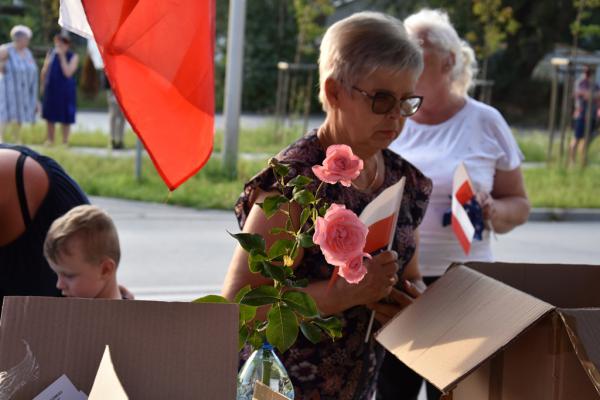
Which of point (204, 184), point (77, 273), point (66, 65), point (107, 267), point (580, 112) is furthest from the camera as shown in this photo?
point (580, 112)

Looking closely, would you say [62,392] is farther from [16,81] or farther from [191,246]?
[16,81]

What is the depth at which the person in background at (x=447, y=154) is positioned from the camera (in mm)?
3729

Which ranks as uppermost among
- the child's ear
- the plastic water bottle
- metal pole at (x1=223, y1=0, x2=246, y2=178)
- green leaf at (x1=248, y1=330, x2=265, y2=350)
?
green leaf at (x1=248, y1=330, x2=265, y2=350)

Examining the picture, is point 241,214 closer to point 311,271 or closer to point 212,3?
point 311,271

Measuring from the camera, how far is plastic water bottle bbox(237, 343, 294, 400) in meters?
1.97

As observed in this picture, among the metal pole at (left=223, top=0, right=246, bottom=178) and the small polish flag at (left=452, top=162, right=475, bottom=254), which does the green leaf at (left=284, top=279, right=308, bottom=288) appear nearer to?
the small polish flag at (left=452, top=162, right=475, bottom=254)

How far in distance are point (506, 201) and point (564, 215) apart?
937 cm

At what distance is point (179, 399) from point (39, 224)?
1333mm

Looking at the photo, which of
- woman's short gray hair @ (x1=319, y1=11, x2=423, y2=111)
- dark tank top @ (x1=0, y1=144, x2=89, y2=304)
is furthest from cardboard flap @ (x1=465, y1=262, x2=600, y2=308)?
dark tank top @ (x1=0, y1=144, x2=89, y2=304)

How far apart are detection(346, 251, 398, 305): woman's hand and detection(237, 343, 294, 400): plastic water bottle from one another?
1.49 ft

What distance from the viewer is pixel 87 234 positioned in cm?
313

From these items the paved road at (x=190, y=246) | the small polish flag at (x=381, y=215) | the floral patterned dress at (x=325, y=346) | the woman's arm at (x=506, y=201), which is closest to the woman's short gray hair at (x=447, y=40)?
the woman's arm at (x=506, y=201)

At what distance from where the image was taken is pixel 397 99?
2643 millimetres

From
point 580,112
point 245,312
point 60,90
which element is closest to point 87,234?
point 245,312
